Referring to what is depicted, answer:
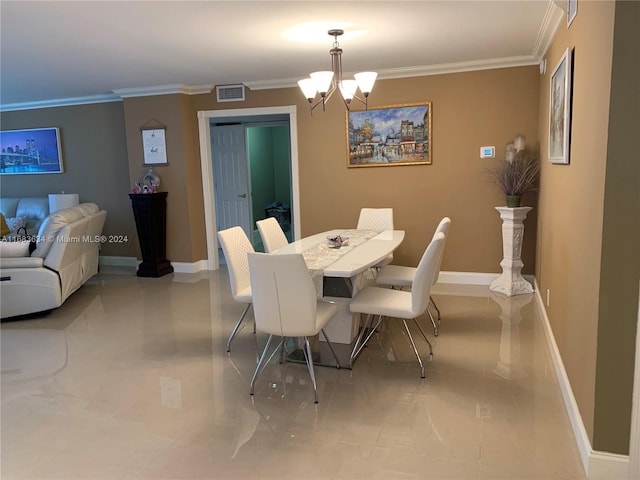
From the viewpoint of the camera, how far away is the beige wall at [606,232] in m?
1.78

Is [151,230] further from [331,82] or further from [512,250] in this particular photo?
[512,250]

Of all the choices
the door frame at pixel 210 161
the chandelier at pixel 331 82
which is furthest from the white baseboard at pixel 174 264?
the chandelier at pixel 331 82

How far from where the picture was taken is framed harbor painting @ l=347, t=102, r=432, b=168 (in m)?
5.14

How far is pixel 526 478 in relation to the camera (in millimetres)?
2006

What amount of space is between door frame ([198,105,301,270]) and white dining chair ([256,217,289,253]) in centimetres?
148

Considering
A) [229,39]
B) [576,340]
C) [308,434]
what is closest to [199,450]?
[308,434]

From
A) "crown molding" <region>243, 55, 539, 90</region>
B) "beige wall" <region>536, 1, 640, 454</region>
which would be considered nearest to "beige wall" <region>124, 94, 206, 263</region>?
"crown molding" <region>243, 55, 539, 90</region>

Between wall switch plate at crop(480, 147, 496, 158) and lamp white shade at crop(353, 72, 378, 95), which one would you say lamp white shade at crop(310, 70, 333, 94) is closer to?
lamp white shade at crop(353, 72, 378, 95)

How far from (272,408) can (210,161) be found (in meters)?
4.17

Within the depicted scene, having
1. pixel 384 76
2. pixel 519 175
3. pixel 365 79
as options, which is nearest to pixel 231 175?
pixel 384 76

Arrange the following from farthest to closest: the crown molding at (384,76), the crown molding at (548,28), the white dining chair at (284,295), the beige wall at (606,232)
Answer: the crown molding at (384,76) → the crown molding at (548,28) → the white dining chair at (284,295) → the beige wall at (606,232)

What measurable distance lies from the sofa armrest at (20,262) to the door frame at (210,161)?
7.14ft

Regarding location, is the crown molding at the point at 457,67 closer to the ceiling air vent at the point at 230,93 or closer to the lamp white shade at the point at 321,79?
the ceiling air vent at the point at 230,93

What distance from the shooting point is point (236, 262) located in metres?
3.40
